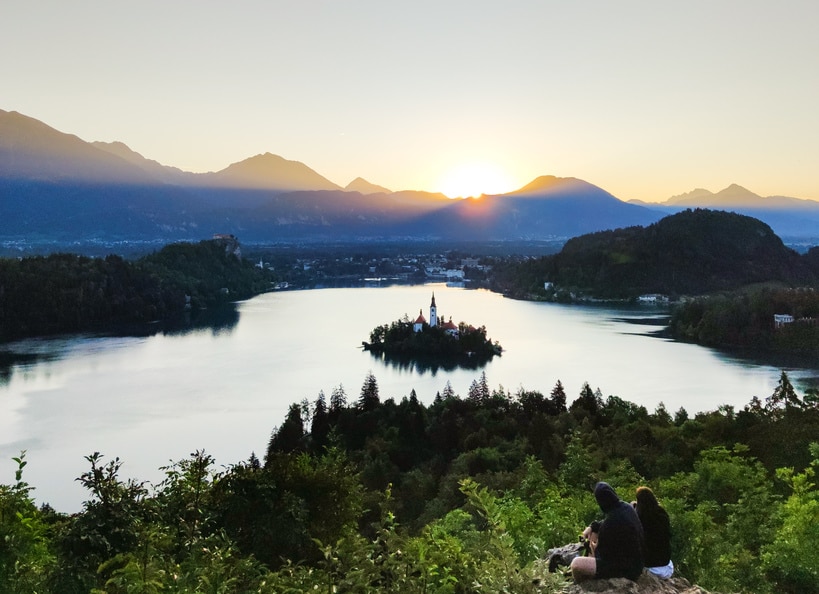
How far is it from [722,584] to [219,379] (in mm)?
22287

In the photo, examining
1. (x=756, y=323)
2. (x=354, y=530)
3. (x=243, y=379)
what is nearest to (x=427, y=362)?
(x=243, y=379)

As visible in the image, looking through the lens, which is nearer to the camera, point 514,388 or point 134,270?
point 514,388

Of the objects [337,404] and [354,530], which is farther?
[337,404]

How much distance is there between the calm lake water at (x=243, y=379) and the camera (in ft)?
54.3

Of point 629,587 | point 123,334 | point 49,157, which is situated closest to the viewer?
point 629,587

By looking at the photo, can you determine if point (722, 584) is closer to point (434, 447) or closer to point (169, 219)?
point (434, 447)

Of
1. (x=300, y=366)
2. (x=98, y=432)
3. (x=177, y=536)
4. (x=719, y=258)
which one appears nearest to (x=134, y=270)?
(x=300, y=366)

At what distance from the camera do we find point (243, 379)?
24734mm

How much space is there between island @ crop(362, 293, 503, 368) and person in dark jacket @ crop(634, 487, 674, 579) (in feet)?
86.1

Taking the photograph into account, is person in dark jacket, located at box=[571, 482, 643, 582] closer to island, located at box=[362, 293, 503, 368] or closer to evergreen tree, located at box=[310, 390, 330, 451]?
evergreen tree, located at box=[310, 390, 330, 451]

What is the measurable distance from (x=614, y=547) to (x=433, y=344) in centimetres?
2908

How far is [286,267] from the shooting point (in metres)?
79.0

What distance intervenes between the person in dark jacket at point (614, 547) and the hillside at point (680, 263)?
50.3m

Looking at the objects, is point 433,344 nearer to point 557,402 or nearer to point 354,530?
point 557,402
